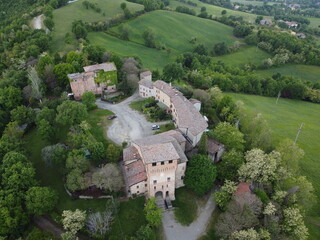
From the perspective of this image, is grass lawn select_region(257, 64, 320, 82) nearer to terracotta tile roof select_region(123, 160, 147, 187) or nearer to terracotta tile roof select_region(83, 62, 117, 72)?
terracotta tile roof select_region(83, 62, 117, 72)

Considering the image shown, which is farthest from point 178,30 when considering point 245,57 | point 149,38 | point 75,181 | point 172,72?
point 75,181

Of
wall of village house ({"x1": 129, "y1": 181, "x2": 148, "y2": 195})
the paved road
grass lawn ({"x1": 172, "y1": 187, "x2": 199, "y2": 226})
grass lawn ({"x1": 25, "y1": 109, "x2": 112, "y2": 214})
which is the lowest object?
the paved road

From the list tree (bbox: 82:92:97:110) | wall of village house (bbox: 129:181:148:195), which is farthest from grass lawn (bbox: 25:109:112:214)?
wall of village house (bbox: 129:181:148:195)

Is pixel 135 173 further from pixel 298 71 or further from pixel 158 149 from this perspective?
pixel 298 71

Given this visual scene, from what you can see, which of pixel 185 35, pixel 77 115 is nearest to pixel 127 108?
pixel 77 115

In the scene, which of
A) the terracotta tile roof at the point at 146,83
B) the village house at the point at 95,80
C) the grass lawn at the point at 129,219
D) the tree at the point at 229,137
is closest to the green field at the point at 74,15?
the village house at the point at 95,80

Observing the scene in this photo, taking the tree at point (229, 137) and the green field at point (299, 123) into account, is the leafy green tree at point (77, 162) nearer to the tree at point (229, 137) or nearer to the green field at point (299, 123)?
the tree at point (229, 137)
